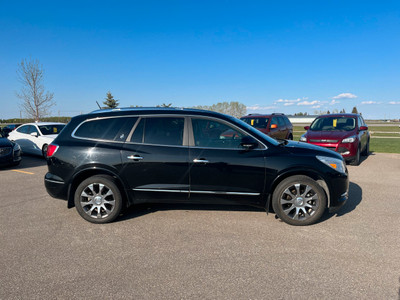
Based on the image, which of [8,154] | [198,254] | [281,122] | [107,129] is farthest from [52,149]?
[281,122]

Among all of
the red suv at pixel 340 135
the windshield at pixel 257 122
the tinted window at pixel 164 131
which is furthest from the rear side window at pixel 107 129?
the windshield at pixel 257 122

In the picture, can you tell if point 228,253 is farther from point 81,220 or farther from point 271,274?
point 81,220

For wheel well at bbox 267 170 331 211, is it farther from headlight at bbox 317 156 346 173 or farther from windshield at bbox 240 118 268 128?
windshield at bbox 240 118 268 128

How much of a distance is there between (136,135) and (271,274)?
2.73 metres

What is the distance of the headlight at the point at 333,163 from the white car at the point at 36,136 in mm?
9654

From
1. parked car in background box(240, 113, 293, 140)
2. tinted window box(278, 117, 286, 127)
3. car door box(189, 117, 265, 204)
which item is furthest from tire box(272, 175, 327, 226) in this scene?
tinted window box(278, 117, 286, 127)

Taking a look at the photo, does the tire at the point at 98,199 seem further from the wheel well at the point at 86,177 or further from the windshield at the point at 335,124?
the windshield at the point at 335,124

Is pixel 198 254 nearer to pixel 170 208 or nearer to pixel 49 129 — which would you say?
pixel 170 208

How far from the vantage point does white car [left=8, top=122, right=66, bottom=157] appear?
1062 centimetres

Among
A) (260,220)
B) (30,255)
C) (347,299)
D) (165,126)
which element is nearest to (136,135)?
(165,126)

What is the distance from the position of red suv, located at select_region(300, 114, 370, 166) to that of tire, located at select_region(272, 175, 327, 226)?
5.16 metres

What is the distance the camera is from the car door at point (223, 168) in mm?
4133

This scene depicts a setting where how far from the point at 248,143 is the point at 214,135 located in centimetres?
54

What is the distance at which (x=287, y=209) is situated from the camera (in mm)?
4172
